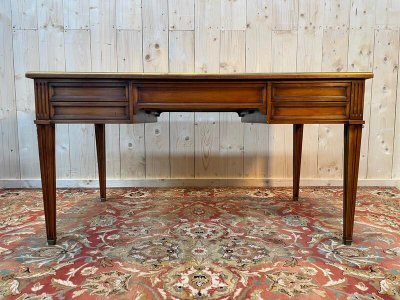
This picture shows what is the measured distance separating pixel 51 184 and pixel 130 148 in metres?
1.05

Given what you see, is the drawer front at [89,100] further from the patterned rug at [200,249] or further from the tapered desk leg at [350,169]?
the tapered desk leg at [350,169]

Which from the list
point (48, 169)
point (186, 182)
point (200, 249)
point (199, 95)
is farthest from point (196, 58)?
point (200, 249)

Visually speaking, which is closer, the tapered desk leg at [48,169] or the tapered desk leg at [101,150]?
the tapered desk leg at [48,169]

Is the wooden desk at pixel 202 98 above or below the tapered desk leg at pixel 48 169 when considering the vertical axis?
above

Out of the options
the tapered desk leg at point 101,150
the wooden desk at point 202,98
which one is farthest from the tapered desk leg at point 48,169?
the tapered desk leg at point 101,150

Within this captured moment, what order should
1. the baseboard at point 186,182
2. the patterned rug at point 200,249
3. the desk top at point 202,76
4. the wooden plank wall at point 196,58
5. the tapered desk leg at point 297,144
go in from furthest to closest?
the baseboard at point 186,182, the wooden plank wall at point 196,58, the tapered desk leg at point 297,144, the desk top at point 202,76, the patterned rug at point 200,249

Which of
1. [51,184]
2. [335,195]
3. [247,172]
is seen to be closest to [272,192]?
[247,172]

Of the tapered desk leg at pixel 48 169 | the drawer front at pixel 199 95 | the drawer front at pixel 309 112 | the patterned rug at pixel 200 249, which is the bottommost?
the patterned rug at pixel 200 249

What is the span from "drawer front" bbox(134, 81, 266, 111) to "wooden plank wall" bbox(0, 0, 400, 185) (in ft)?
3.43

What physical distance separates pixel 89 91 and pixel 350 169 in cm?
120

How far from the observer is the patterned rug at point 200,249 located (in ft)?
3.73

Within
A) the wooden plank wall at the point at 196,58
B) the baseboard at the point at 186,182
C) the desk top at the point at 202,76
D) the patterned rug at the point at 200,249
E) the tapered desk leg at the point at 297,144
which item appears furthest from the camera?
the baseboard at the point at 186,182

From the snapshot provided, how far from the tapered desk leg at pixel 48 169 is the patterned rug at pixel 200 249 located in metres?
0.10

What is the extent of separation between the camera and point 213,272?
124 centimetres
